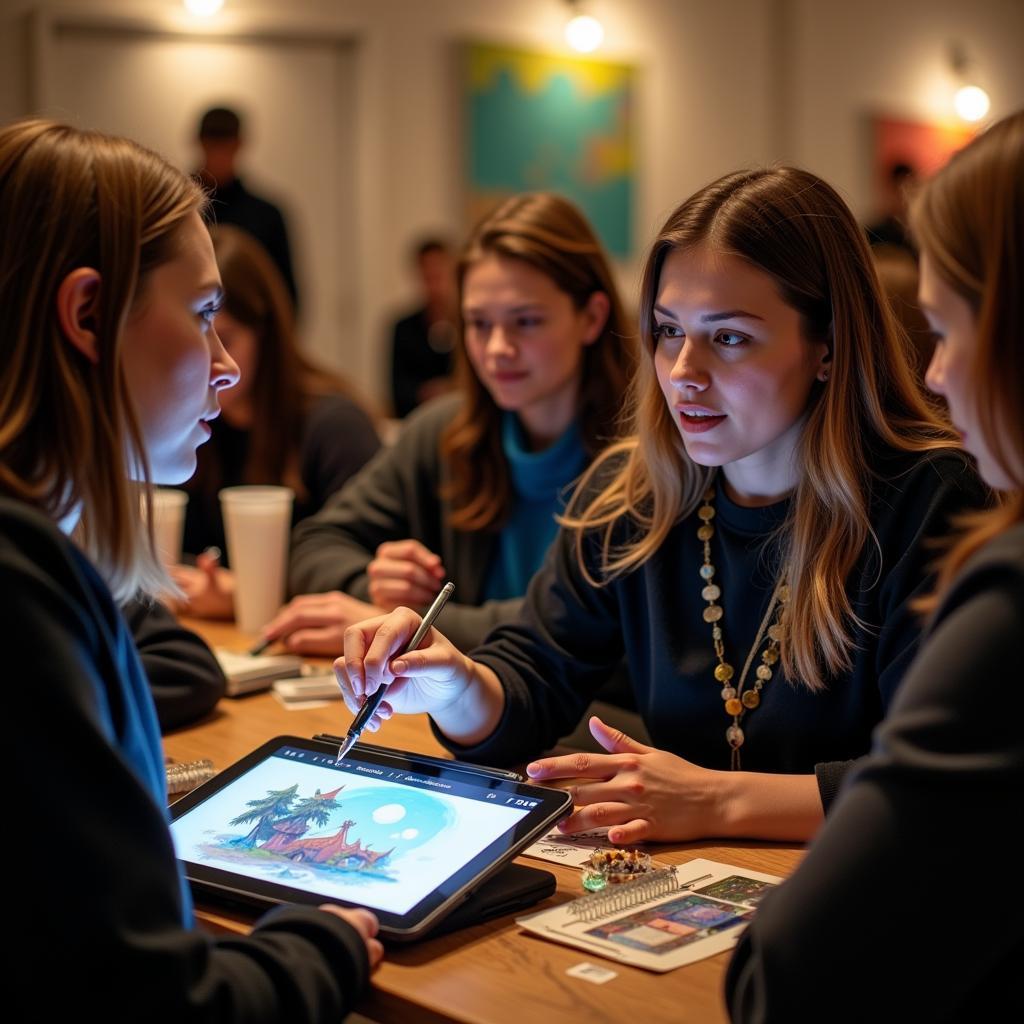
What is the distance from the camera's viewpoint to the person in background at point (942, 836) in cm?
88

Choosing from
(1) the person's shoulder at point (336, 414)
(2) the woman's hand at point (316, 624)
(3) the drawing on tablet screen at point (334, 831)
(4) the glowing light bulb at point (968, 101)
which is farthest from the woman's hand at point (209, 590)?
(4) the glowing light bulb at point (968, 101)

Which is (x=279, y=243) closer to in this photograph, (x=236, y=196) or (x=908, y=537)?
(x=236, y=196)

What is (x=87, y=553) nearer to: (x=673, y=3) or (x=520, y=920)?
(x=520, y=920)

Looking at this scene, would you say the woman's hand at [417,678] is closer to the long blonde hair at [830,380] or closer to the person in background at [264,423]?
the long blonde hair at [830,380]

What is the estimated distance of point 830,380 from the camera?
1596mm

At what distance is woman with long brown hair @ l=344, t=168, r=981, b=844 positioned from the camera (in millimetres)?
1548

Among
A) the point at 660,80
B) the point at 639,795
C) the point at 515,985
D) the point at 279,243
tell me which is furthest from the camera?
the point at 660,80

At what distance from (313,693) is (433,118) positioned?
→ 4803 millimetres

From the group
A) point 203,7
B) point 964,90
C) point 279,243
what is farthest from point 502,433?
point 964,90

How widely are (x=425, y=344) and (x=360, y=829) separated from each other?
503 centimetres

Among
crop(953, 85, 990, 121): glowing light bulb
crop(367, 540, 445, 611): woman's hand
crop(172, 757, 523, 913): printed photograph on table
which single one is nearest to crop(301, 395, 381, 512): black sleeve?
crop(367, 540, 445, 611): woman's hand

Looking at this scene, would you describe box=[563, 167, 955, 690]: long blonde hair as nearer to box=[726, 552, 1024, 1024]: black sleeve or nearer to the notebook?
box=[726, 552, 1024, 1024]: black sleeve

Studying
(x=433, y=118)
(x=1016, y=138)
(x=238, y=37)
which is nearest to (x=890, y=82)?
(x=433, y=118)

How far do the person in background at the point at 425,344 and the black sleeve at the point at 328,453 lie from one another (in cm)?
315
